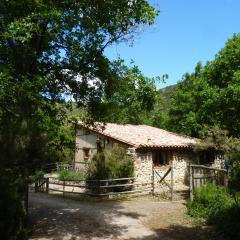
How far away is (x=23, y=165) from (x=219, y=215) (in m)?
7.46

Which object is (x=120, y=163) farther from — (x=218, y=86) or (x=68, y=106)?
(x=218, y=86)

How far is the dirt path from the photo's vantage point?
1315 cm

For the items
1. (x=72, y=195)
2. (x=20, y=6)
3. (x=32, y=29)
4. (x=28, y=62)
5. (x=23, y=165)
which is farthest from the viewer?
(x=72, y=195)

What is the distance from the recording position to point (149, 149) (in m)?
26.8

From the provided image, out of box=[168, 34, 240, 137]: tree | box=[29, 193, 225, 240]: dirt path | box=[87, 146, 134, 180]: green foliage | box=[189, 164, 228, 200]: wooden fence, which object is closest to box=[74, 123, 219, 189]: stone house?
box=[87, 146, 134, 180]: green foliage

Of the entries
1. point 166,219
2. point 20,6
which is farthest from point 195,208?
point 20,6

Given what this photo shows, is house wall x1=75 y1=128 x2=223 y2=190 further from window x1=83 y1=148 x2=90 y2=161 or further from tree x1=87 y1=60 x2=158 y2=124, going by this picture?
tree x1=87 y1=60 x2=158 y2=124

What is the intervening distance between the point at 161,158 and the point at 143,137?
203cm

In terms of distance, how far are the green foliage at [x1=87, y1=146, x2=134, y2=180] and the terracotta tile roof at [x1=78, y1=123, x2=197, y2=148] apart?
2232mm

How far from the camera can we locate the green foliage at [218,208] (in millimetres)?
12891

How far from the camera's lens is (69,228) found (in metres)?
14.1

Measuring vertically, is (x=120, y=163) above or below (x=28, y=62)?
below

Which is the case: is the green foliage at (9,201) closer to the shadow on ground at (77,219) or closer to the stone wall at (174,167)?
the shadow on ground at (77,219)

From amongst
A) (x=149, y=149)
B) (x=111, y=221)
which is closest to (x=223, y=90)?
(x=149, y=149)
